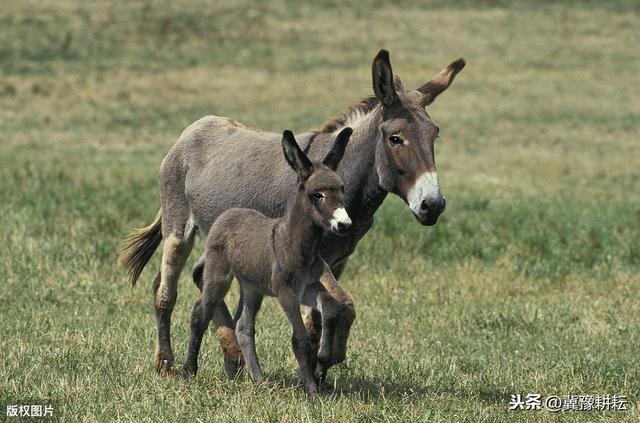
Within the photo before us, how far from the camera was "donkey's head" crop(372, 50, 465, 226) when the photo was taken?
6926 millimetres

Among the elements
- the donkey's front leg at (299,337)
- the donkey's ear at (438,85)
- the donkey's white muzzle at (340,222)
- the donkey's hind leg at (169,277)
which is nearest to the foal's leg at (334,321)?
the donkey's front leg at (299,337)

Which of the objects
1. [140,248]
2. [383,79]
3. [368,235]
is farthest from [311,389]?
[368,235]

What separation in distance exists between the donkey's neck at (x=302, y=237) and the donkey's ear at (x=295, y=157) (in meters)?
0.14

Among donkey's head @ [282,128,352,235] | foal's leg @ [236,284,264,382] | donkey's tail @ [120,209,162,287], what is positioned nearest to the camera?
donkey's head @ [282,128,352,235]

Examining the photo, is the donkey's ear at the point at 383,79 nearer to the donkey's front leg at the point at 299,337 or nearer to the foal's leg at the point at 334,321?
the foal's leg at the point at 334,321

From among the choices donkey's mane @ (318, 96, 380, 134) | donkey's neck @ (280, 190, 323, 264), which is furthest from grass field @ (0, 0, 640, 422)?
donkey's mane @ (318, 96, 380, 134)

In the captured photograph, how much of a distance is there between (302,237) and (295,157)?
0.49 metres

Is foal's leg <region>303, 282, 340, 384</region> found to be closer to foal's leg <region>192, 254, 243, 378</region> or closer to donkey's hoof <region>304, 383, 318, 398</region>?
donkey's hoof <region>304, 383, 318, 398</region>

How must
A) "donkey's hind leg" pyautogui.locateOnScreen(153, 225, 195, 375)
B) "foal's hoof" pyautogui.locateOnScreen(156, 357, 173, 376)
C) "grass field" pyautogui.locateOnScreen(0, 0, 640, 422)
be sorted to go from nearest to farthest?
"grass field" pyautogui.locateOnScreen(0, 0, 640, 422) → "foal's hoof" pyautogui.locateOnScreen(156, 357, 173, 376) → "donkey's hind leg" pyautogui.locateOnScreen(153, 225, 195, 375)

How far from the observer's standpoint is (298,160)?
7.01m

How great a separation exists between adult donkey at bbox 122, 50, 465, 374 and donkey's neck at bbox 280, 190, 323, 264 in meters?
0.23

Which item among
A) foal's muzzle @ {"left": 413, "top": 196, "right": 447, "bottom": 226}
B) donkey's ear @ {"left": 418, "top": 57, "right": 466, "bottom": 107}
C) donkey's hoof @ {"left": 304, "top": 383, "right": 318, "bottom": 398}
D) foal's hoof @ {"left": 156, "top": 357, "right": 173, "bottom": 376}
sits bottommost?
foal's hoof @ {"left": 156, "top": 357, "right": 173, "bottom": 376}

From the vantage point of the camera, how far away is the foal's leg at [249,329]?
26.1ft

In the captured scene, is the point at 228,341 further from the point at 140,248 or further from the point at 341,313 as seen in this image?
the point at 140,248
